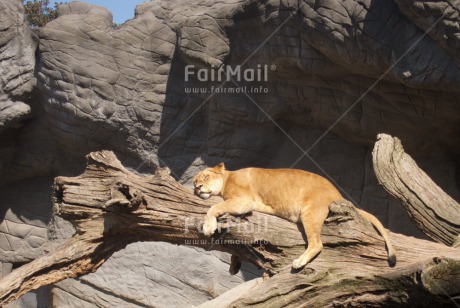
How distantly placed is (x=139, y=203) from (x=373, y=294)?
1.69 meters

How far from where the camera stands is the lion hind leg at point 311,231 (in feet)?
16.1

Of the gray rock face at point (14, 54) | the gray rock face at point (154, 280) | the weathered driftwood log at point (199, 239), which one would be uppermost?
the gray rock face at point (14, 54)

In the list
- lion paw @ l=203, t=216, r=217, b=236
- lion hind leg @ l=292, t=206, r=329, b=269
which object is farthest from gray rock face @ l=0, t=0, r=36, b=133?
lion hind leg @ l=292, t=206, r=329, b=269

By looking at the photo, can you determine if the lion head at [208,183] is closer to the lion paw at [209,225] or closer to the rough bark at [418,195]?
the lion paw at [209,225]

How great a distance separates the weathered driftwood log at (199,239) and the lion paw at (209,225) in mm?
80

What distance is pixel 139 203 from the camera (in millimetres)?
5129

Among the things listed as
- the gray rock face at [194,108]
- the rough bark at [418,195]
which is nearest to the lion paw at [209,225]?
the rough bark at [418,195]

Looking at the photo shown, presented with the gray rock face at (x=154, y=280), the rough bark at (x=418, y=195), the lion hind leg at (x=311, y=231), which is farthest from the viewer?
the gray rock face at (x=154, y=280)

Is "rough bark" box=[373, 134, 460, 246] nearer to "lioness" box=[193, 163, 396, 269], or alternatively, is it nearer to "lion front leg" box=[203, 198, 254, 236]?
"lioness" box=[193, 163, 396, 269]

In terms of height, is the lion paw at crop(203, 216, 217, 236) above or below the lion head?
below

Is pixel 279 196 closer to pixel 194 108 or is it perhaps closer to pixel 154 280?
pixel 194 108

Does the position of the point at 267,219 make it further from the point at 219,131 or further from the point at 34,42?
the point at 34,42

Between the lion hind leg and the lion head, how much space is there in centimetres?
91

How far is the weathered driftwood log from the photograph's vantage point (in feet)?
15.7
